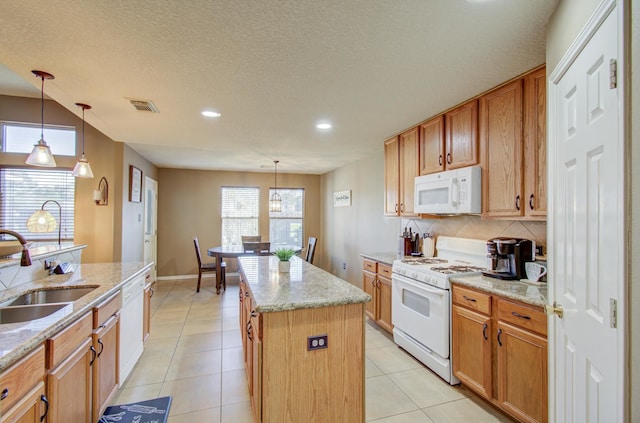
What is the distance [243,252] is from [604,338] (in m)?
4.85

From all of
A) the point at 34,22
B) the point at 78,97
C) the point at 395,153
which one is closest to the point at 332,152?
the point at 395,153

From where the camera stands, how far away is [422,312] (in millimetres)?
2668

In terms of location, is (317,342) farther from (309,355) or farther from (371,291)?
(371,291)

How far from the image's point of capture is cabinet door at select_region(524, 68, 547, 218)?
1.97 m

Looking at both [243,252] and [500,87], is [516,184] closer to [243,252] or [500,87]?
[500,87]

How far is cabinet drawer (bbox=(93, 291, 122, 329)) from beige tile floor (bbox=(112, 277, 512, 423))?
2.42ft

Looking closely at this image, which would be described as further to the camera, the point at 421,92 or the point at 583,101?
the point at 421,92

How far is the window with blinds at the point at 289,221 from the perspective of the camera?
279 inches

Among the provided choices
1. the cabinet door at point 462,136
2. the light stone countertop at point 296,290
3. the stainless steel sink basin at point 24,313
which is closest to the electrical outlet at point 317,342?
the light stone countertop at point 296,290

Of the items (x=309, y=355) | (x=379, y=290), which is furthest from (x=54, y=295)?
(x=379, y=290)

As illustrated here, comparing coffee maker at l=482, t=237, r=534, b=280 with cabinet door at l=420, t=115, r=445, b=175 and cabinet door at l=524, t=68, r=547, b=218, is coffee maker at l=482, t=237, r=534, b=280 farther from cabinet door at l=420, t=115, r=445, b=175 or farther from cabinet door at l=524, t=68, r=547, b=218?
cabinet door at l=420, t=115, r=445, b=175

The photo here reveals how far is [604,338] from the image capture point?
3.32 feet

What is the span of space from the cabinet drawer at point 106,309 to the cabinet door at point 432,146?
294 centimetres

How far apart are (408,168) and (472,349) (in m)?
1.93
